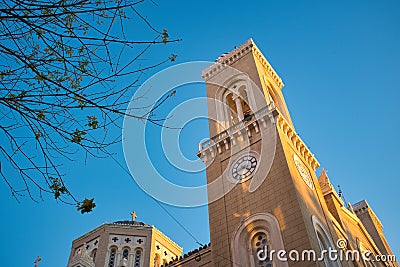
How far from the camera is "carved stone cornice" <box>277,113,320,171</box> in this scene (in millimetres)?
14820

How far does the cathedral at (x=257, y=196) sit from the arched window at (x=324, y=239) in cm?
4

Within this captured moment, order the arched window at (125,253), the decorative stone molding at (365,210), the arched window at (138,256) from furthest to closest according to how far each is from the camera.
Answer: the decorative stone molding at (365,210) → the arched window at (125,253) → the arched window at (138,256)

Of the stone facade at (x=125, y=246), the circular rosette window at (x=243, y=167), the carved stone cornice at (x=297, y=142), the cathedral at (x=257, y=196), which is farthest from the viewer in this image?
the stone facade at (x=125, y=246)

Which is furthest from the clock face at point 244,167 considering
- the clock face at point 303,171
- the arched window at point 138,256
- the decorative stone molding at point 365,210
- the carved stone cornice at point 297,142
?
the decorative stone molding at point 365,210

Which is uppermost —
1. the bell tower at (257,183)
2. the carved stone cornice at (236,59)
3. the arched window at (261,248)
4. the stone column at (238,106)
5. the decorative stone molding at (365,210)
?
the carved stone cornice at (236,59)

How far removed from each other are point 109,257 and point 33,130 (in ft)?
60.5

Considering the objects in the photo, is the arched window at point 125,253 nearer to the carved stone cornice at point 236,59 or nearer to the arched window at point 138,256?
the arched window at point 138,256

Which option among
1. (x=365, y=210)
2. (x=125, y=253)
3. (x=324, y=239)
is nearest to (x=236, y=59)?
(x=324, y=239)

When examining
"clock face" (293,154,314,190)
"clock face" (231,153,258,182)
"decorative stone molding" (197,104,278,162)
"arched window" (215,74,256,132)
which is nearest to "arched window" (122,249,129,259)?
"decorative stone molding" (197,104,278,162)

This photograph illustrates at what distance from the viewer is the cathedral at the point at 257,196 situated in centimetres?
1141

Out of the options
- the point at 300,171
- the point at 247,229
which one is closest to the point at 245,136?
the point at 300,171

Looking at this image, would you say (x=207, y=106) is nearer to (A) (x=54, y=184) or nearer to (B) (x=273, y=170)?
(B) (x=273, y=170)

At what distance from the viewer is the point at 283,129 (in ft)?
48.8

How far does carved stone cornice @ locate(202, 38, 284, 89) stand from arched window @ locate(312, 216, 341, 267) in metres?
9.36
